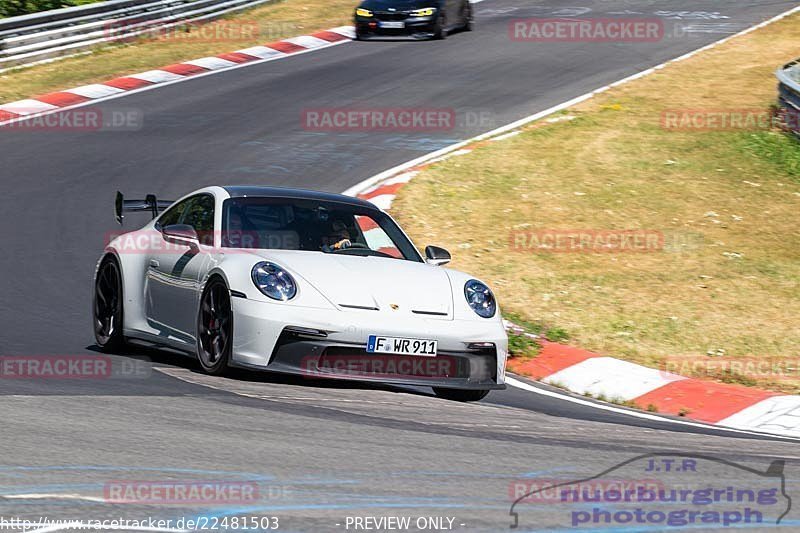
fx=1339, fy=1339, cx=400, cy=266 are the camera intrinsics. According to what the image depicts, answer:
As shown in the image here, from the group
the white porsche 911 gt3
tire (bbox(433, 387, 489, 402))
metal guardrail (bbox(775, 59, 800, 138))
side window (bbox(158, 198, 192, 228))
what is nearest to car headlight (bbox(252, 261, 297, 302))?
the white porsche 911 gt3

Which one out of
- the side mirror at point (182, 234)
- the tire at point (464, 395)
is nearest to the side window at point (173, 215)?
the side mirror at point (182, 234)

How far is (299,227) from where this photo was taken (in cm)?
901

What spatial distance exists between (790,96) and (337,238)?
11.1 meters

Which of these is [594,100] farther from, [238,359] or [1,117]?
[238,359]

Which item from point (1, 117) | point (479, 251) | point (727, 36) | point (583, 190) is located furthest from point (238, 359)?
point (727, 36)

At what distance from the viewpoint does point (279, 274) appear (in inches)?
323

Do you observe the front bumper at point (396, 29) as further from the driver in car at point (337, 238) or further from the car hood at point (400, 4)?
the driver in car at point (337, 238)

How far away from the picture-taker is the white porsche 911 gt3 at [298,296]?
26.2 feet

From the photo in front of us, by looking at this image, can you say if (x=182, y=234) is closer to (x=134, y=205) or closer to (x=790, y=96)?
(x=134, y=205)

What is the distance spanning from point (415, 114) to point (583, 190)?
4.66 meters

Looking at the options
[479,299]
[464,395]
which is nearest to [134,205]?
[479,299]

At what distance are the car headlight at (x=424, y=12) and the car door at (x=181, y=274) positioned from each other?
16.4 metres

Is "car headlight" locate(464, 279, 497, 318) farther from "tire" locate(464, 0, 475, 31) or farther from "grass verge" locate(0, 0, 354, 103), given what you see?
"tire" locate(464, 0, 475, 31)

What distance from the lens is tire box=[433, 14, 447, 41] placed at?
2548cm
